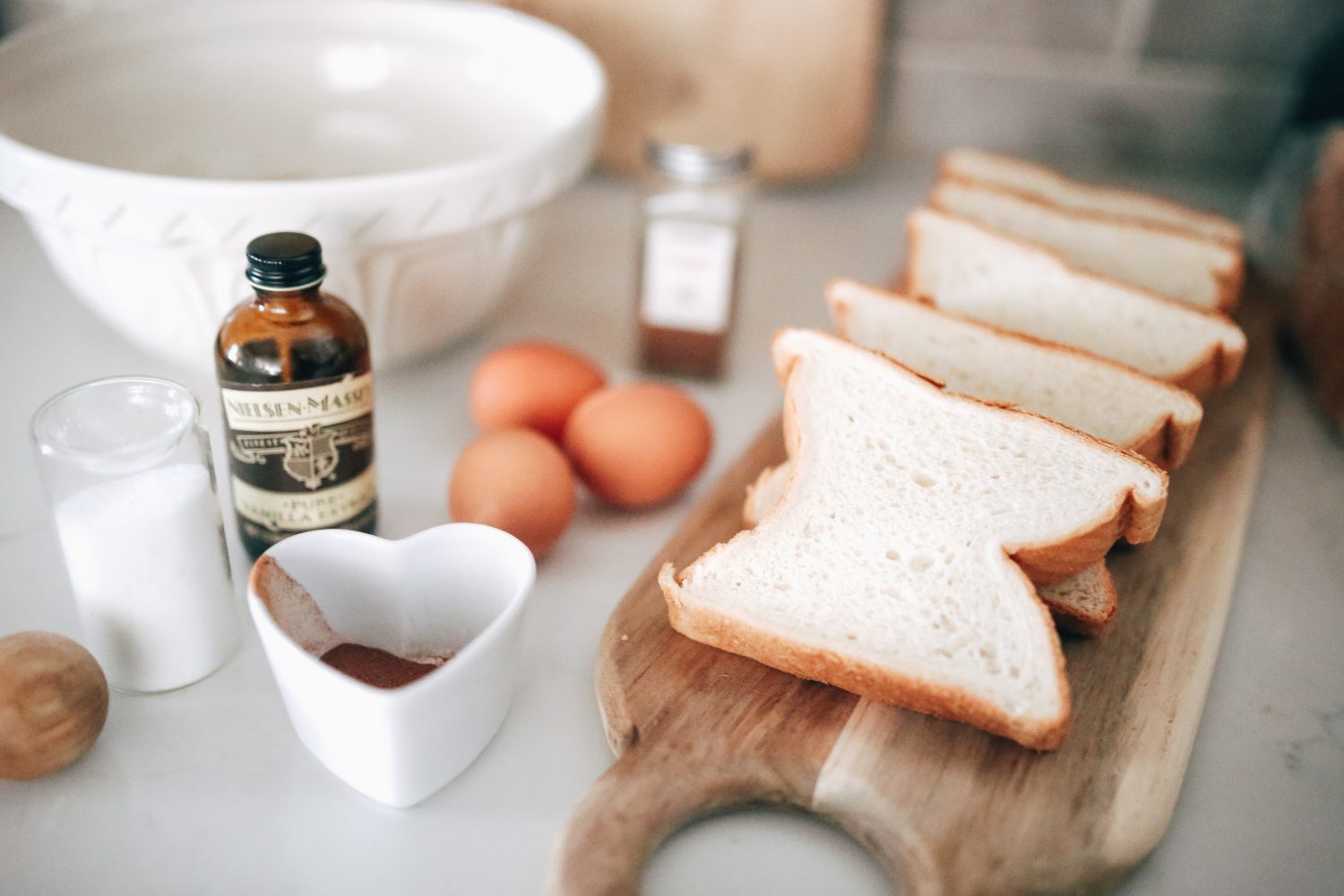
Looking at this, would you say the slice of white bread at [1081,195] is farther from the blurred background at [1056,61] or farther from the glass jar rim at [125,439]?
the glass jar rim at [125,439]

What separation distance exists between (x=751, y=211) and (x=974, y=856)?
1464 mm

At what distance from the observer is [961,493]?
1057mm

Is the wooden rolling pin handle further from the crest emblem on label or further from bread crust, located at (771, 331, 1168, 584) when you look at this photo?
the crest emblem on label

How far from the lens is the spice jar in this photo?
4.63 feet

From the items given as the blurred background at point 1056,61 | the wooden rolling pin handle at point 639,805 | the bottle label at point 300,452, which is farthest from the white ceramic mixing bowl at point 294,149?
the wooden rolling pin handle at point 639,805

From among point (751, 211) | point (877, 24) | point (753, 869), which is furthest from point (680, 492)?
point (877, 24)

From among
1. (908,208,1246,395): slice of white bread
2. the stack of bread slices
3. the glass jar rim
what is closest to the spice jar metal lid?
the stack of bread slices

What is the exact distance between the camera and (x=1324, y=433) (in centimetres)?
153

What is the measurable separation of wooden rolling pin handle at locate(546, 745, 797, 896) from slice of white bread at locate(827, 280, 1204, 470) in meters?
0.54

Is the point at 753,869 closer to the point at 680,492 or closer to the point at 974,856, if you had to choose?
the point at 974,856

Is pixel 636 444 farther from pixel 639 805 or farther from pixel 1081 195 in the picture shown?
pixel 1081 195

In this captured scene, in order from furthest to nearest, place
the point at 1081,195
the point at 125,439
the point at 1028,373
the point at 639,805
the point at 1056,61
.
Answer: the point at 1056,61, the point at 1081,195, the point at 1028,373, the point at 125,439, the point at 639,805

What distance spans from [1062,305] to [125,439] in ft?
3.82

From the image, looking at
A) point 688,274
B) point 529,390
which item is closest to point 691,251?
point 688,274
